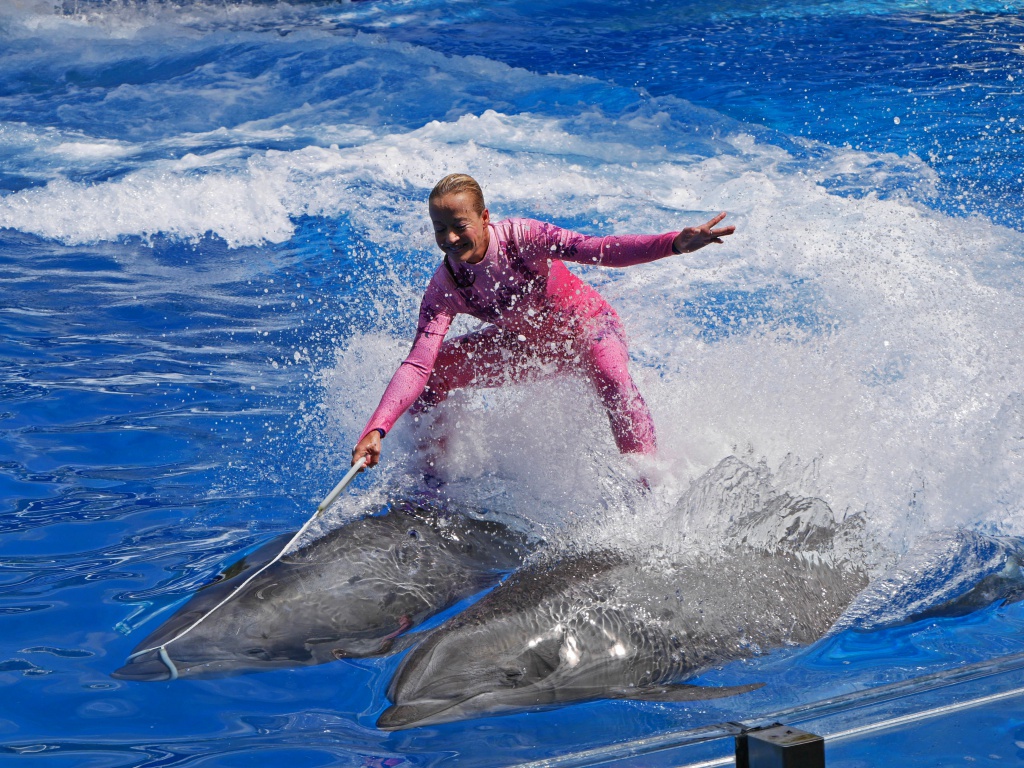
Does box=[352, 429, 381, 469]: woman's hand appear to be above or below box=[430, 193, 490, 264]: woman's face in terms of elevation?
below

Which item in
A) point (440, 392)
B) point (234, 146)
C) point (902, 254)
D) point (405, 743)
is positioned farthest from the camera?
point (234, 146)

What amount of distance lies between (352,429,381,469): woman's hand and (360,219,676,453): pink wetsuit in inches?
13.5

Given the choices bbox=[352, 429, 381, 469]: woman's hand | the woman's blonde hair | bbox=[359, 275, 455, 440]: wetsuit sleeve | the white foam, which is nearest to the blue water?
the white foam

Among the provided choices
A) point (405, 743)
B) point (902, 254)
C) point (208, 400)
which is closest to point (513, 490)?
point (405, 743)

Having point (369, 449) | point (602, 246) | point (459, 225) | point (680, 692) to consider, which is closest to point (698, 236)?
point (602, 246)

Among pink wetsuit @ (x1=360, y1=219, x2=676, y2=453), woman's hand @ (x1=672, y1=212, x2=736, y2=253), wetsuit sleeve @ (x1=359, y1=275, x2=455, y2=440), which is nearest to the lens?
woman's hand @ (x1=672, y1=212, x2=736, y2=253)

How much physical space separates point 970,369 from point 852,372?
0.90 m

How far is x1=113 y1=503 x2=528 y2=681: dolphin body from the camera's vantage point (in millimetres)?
3105

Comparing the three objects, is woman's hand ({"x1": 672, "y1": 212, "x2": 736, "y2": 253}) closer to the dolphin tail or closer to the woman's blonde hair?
the woman's blonde hair

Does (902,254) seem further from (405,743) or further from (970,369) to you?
(405,743)

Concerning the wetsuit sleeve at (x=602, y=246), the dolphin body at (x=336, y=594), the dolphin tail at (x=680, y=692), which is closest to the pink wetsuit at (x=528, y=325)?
the wetsuit sleeve at (x=602, y=246)

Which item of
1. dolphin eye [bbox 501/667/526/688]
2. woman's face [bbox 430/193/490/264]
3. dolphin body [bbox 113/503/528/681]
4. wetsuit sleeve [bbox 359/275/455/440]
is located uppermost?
woman's face [bbox 430/193/490/264]

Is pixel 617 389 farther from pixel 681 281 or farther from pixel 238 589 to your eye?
pixel 681 281

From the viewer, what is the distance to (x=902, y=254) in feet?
24.8
